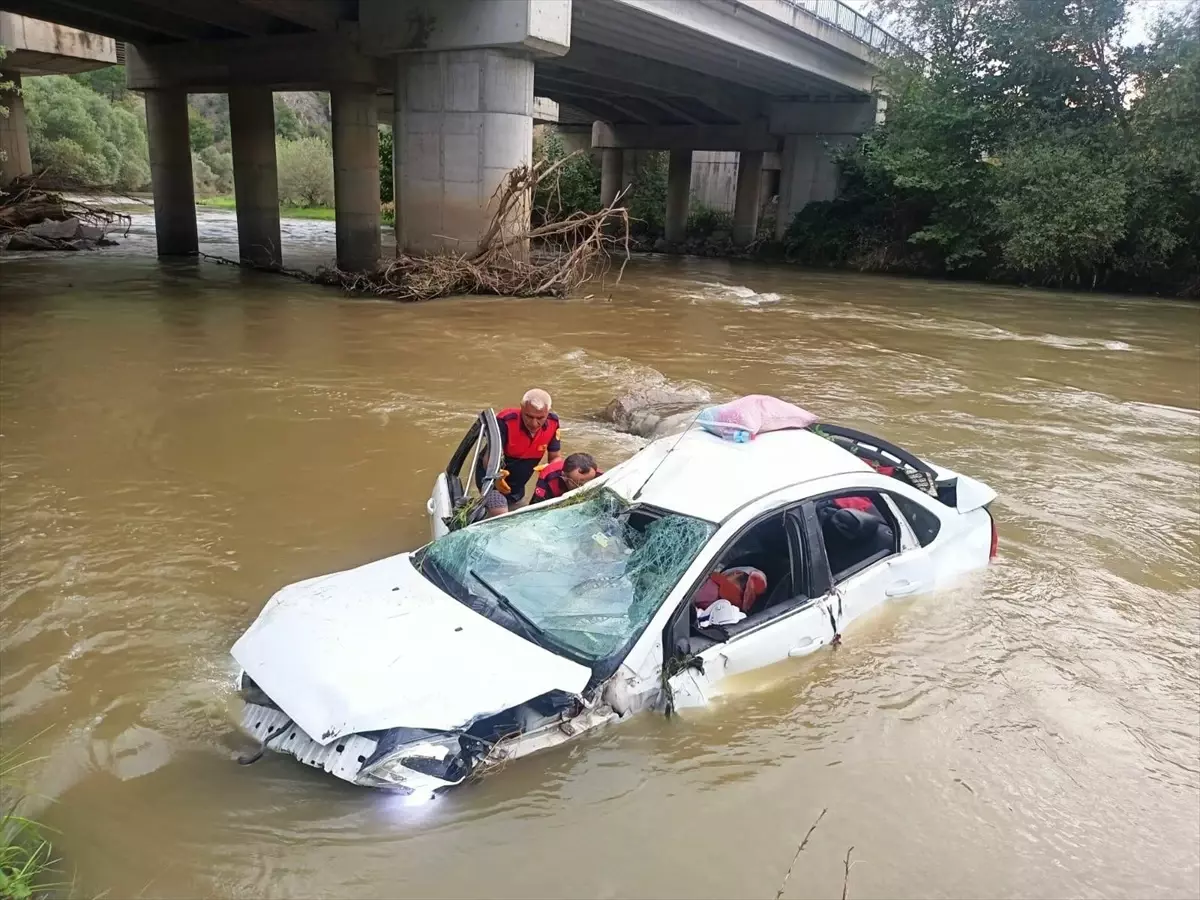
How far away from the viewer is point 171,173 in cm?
2806

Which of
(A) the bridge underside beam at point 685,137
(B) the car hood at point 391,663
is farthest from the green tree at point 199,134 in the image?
(B) the car hood at point 391,663

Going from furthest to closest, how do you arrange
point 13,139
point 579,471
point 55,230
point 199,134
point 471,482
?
point 199,134
point 13,139
point 55,230
point 471,482
point 579,471

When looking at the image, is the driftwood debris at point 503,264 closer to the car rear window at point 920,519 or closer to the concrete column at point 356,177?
the concrete column at point 356,177

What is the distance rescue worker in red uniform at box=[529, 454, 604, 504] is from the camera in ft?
18.9

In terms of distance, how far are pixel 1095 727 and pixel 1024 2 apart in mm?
29018

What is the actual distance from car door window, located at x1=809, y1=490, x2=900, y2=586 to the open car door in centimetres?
196

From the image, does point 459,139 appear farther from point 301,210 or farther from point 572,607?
point 301,210

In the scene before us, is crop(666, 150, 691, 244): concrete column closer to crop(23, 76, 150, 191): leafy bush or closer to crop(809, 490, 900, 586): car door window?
crop(23, 76, 150, 191): leafy bush

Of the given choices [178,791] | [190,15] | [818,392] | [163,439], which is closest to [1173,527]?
[818,392]

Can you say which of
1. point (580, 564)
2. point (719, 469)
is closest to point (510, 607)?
point (580, 564)

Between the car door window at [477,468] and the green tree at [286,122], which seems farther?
the green tree at [286,122]

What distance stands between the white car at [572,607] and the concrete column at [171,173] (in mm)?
25768

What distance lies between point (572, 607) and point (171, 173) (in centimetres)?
2847

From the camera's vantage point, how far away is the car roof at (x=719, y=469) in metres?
4.79
